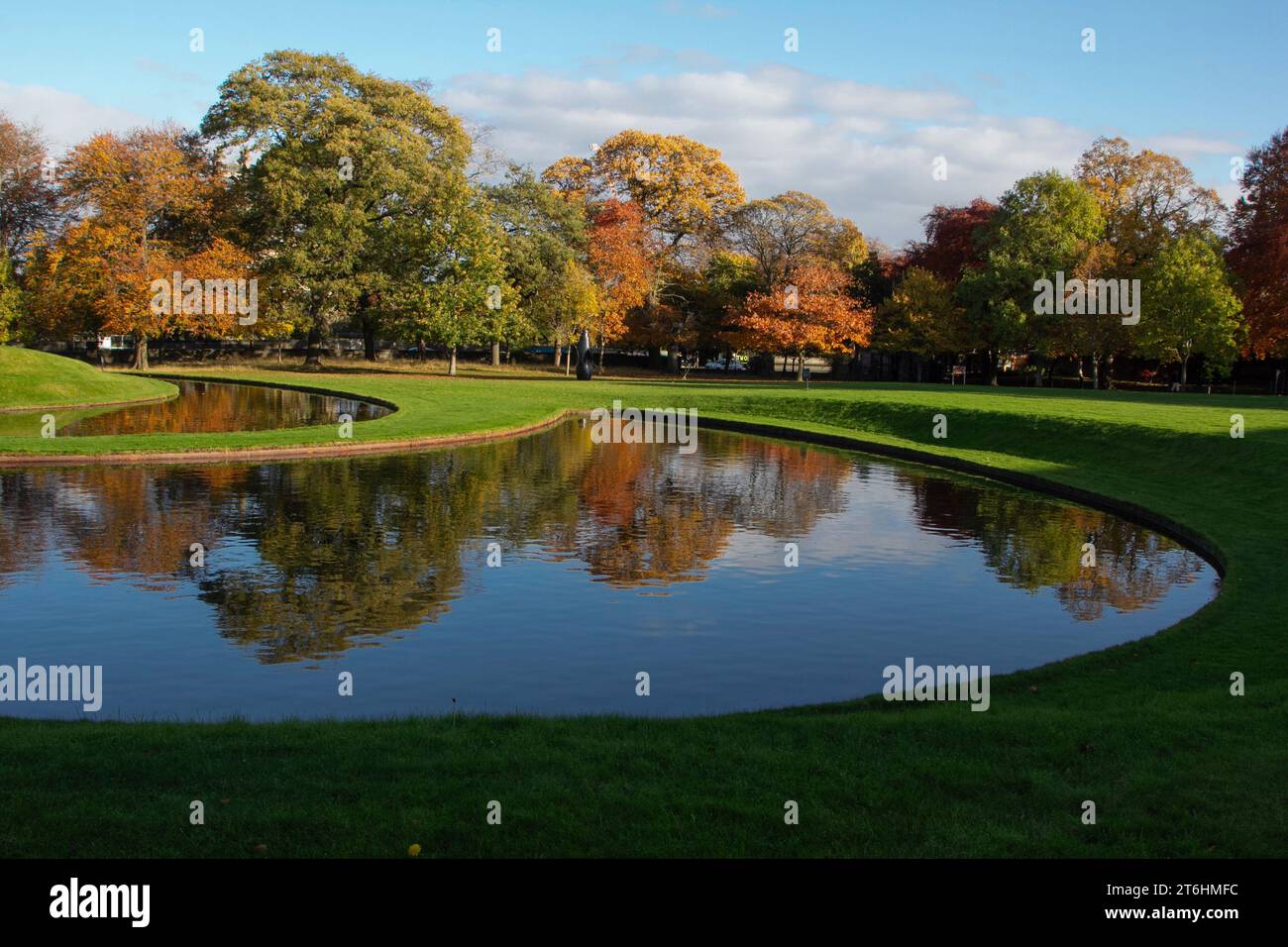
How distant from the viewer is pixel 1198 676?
409 inches

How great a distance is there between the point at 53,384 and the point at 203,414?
947 cm

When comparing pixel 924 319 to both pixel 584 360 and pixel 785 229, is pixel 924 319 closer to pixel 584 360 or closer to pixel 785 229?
pixel 785 229

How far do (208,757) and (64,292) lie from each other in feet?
222

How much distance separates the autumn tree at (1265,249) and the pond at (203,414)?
43277 millimetres

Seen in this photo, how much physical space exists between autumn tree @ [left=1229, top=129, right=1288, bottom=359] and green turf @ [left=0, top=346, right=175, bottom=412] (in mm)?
52931

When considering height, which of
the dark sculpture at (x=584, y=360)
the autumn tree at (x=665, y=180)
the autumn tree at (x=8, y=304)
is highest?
the autumn tree at (x=665, y=180)

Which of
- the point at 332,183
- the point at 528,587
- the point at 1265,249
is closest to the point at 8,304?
the point at 332,183

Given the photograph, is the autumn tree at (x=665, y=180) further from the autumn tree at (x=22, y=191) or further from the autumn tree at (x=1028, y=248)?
the autumn tree at (x=22, y=191)

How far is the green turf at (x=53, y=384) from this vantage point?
42.2 meters

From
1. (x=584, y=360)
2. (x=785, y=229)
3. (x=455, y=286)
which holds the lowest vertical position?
(x=584, y=360)

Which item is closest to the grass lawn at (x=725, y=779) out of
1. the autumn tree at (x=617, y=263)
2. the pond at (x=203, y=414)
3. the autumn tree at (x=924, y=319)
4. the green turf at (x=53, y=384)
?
the pond at (x=203, y=414)

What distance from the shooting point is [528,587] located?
14945mm

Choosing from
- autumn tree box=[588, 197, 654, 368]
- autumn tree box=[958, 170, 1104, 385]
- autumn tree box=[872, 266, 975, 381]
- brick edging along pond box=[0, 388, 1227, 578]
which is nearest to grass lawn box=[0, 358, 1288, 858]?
brick edging along pond box=[0, 388, 1227, 578]

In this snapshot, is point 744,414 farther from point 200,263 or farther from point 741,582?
point 200,263
